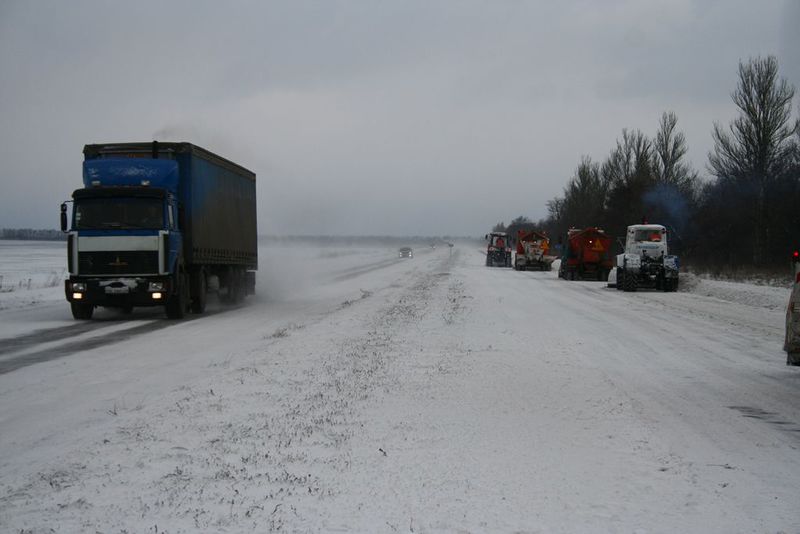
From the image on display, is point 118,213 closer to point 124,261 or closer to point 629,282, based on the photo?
point 124,261

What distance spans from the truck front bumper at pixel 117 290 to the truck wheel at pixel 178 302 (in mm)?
566

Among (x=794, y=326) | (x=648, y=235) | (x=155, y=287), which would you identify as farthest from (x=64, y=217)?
(x=648, y=235)

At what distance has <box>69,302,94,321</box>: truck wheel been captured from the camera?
60.2 ft

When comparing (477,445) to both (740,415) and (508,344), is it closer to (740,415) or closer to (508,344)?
(740,415)

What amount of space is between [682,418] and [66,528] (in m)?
6.01

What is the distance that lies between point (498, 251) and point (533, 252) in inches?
373

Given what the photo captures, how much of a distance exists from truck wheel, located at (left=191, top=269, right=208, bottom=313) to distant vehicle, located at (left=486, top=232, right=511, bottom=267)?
44.9 m

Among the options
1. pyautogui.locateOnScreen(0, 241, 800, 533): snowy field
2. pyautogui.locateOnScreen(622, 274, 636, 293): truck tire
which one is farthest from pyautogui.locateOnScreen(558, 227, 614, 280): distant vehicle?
pyautogui.locateOnScreen(0, 241, 800, 533): snowy field

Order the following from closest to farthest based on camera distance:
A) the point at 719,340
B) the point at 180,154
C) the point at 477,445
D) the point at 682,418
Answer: the point at 477,445 < the point at 682,418 < the point at 719,340 < the point at 180,154

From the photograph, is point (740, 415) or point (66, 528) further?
point (740, 415)

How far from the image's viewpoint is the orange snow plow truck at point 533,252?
55.0m

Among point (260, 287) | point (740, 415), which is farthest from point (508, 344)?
point (260, 287)

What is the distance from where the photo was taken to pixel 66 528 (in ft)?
15.7

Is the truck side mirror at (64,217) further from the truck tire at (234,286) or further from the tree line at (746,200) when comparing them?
the tree line at (746,200)
